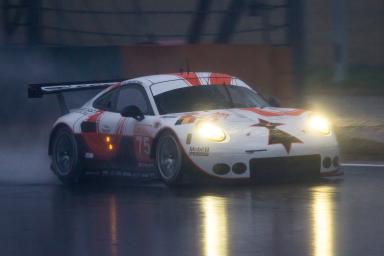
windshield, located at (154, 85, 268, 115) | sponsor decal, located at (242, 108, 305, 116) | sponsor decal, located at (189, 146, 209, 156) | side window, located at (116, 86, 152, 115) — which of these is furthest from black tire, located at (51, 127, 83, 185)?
sponsor decal, located at (242, 108, 305, 116)

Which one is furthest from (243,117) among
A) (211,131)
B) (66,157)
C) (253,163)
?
(66,157)

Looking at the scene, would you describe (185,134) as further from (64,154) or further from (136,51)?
(136,51)

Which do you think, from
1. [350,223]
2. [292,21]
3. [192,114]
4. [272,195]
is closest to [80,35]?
[292,21]

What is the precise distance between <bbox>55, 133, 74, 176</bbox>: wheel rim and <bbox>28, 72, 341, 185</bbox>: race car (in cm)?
1

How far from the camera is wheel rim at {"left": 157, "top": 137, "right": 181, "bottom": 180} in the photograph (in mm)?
11035

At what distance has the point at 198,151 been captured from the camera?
1086 centimetres

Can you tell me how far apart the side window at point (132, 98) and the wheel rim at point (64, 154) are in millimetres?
801

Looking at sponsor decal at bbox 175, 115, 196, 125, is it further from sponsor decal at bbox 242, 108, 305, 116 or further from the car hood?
sponsor decal at bbox 242, 108, 305, 116

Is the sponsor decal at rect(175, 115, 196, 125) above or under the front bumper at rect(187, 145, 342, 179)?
above

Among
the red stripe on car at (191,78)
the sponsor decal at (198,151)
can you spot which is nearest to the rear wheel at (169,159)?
the sponsor decal at (198,151)

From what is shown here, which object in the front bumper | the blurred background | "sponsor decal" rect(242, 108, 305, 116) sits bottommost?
the front bumper

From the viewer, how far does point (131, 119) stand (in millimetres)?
11797

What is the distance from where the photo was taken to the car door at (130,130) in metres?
11.5

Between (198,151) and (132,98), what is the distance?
66.0 inches
